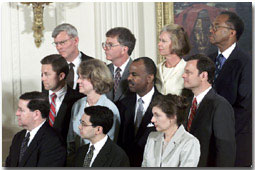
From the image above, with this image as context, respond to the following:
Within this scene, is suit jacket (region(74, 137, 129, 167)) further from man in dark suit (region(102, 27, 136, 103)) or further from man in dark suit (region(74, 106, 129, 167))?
man in dark suit (region(102, 27, 136, 103))

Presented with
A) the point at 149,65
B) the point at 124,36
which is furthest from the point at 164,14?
the point at 149,65

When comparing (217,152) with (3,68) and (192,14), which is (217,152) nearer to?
(192,14)

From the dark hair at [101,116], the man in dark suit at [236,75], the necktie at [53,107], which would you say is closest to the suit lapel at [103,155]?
the dark hair at [101,116]

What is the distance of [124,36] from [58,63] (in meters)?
0.72

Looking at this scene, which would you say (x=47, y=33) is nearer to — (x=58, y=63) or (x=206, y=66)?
(x=58, y=63)

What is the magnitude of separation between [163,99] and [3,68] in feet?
6.04

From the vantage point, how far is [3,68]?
5148mm

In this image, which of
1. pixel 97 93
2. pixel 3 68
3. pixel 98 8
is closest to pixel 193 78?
pixel 97 93

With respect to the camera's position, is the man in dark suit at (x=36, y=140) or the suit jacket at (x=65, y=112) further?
the suit jacket at (x=65, y=112)

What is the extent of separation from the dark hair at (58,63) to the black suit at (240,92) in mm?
1463

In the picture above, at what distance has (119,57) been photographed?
16.2 feet

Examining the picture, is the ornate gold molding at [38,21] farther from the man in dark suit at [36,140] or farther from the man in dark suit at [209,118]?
the man in dark suit at [209,118]

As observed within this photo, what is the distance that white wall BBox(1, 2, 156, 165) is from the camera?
5.08 meters

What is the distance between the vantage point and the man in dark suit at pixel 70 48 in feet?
16.4
